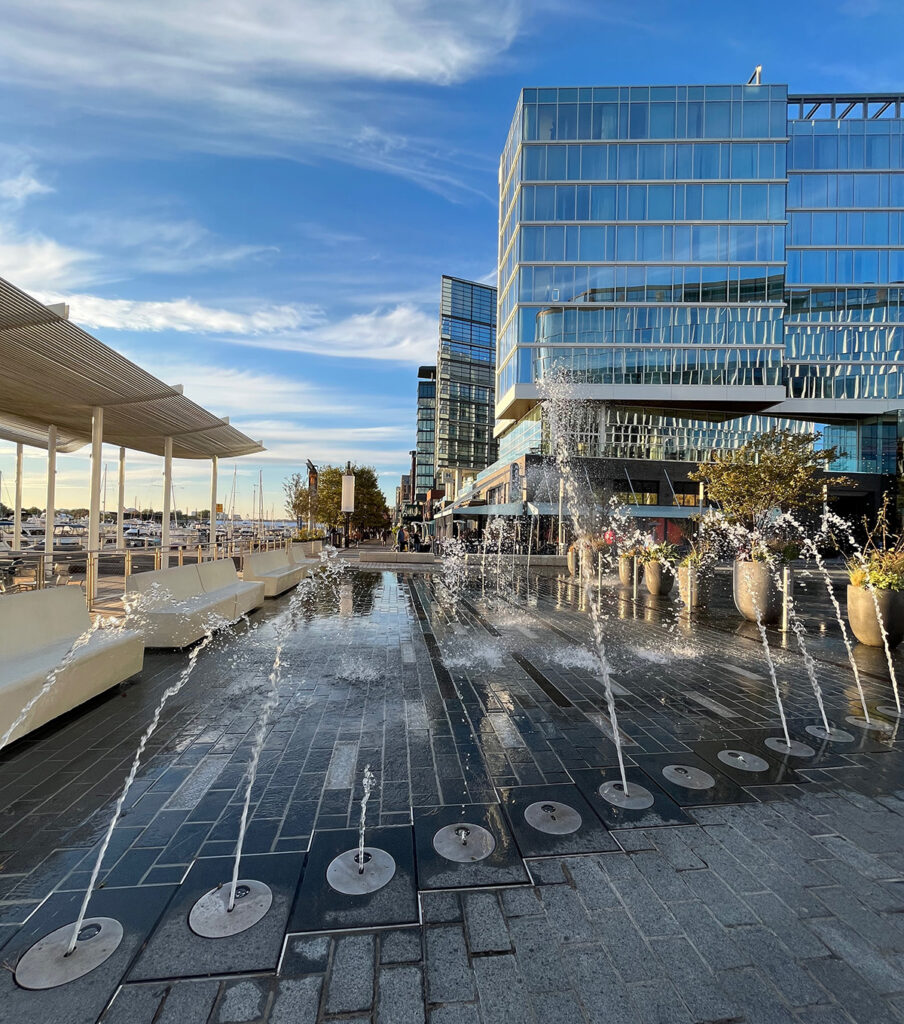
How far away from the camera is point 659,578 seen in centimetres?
1373

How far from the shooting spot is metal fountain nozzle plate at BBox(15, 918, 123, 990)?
6.66 ft

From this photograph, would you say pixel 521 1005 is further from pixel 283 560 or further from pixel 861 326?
pixel 861 326

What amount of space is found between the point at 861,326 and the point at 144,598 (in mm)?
53879

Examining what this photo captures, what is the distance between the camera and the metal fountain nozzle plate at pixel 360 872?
8.34 feet

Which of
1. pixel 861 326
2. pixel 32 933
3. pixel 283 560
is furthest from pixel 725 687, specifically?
pixel 861 326

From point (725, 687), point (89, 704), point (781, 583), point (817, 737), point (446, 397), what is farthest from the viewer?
point (446, 397)

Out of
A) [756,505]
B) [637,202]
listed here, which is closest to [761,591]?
[756,505]

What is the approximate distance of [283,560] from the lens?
15.6 metres

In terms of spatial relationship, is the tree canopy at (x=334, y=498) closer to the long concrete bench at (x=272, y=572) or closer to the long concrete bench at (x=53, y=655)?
the long concrete bench at (x=272, y=572)

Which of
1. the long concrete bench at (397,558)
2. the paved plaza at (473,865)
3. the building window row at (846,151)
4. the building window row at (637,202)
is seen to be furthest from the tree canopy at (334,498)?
the building window row at (846,151)

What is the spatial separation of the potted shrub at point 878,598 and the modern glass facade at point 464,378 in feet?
253

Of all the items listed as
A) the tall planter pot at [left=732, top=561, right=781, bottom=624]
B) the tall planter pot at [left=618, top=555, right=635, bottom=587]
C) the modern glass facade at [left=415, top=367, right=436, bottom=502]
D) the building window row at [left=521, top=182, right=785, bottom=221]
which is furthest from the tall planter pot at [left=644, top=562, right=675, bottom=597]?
the modern glass facade at [left=415, top=367, right=436, bottom=502]

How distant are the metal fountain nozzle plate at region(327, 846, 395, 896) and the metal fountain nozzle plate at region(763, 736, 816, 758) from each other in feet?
10.4

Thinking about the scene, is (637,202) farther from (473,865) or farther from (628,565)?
(473,865)
